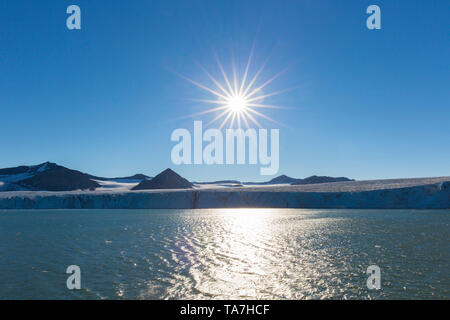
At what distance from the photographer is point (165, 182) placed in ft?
374

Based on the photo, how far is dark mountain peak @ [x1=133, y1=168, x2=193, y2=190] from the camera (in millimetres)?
113631

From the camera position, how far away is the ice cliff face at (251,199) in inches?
1943

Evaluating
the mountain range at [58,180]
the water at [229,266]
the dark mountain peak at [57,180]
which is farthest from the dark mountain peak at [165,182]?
the water at [229,266]

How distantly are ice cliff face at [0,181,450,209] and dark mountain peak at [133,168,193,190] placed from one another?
4800 centimetres

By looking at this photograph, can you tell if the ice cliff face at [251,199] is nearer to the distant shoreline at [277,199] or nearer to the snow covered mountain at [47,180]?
the distant shoreline at [277,199]

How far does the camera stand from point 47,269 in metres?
12.8

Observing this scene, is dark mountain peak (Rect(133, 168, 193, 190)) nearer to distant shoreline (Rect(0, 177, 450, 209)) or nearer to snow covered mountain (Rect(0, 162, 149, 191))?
snow covered mountain (Rect(0, 162, 149, 191))

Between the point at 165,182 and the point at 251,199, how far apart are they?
6134 centimetres

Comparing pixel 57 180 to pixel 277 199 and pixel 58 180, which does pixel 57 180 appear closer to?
pixel 58 180

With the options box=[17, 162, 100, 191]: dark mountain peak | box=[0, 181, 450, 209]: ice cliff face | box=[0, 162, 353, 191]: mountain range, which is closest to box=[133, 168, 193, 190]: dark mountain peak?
box=[0, 162, 353, 191]: mountain range
